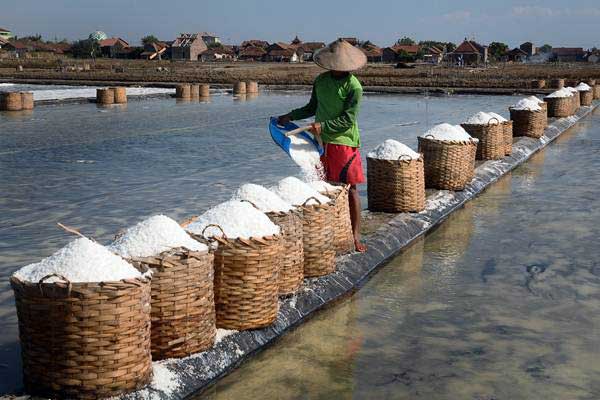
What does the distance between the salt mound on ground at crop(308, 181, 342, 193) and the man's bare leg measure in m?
0.30

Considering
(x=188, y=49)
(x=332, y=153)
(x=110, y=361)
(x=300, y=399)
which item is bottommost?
(x=300, y=399)

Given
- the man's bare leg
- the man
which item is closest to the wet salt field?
the man's bare leg

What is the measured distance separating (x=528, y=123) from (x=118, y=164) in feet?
21.1

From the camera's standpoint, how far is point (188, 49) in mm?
109688

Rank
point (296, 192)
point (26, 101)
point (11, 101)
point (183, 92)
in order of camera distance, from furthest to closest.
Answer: point (183, 92)
point (26, 101)
point (11, 101)
point (296, 192)

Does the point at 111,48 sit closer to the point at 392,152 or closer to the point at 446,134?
the point at 446,134

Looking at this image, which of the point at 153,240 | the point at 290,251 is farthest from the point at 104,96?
the point at 153,240

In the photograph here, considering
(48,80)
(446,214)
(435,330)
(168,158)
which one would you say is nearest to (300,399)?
(435,330)

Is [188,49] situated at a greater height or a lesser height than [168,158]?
greater

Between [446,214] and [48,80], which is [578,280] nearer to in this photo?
[446,214]

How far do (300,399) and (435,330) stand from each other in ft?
3.71

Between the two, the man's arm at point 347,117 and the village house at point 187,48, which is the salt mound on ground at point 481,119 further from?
the village house at point 187,48

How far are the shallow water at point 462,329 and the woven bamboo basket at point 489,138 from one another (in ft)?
9.66

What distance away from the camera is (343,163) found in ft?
17.2
